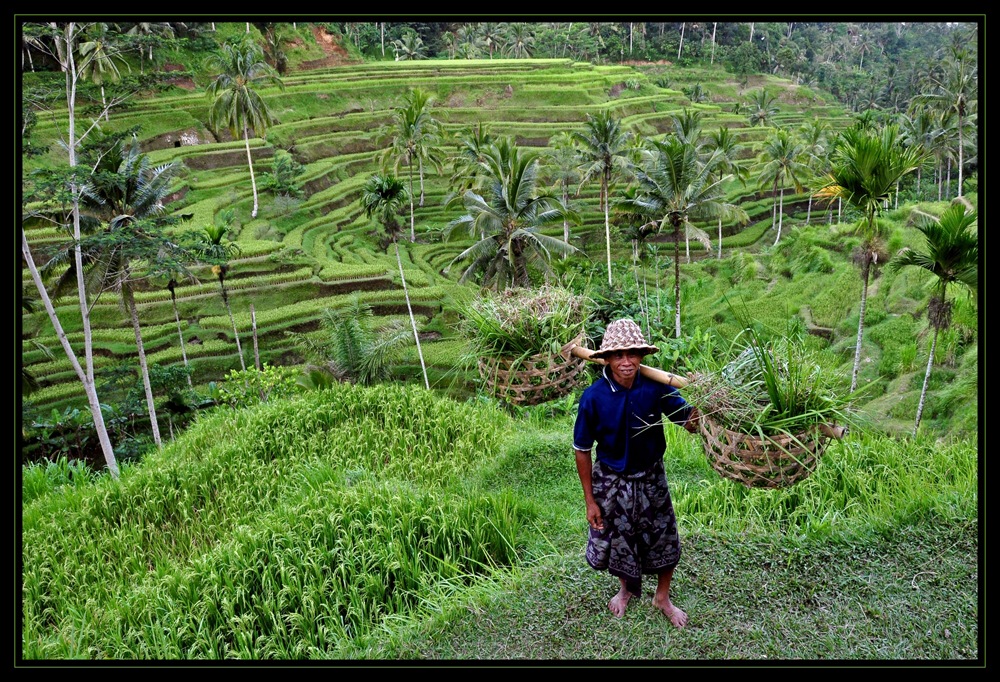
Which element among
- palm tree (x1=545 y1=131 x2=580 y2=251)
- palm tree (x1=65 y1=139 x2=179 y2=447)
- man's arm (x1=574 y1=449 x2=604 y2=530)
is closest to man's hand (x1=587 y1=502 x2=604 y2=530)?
man's arm (x1=574 y1=449 x2=604 y2=530)

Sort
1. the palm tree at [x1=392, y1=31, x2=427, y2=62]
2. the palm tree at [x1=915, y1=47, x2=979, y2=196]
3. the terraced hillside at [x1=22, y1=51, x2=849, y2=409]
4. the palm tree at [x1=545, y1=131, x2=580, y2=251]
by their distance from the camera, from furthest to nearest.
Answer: the palm tree at [x1=392, y1=31, x2=427, y2=62]
the palm tree at [x1=545, y1=131, x2=580, y2=251]
the palm tree at [x1=915, y1=47, x2=979, y2=196]
the terraced hillside at [x1=22, y1=51, x2=849, y2=409]

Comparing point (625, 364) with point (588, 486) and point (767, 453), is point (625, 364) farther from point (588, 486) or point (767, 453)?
point (767, 453)

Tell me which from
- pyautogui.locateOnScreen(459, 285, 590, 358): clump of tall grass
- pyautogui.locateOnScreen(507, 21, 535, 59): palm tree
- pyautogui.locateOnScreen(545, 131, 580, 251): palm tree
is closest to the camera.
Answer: pyautogui.locateOnScreen(459, 285, 590, 358): clump of tall grass

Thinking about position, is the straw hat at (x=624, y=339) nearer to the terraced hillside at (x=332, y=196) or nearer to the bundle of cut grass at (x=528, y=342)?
the bundle of cut grass at (x=528, y=342)

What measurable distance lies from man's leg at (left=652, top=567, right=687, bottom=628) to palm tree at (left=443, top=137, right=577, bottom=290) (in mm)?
9317

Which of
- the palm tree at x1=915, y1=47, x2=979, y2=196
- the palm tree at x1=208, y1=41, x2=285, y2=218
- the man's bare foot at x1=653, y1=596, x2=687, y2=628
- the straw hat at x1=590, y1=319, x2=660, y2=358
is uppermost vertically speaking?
the palm tree at x1=208, y1=41, x2=285, y2=218

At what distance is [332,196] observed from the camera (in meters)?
24.2

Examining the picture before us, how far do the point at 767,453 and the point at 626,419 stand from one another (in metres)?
0.64

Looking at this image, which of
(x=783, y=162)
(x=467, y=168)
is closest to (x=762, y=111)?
(x=783, y=162)

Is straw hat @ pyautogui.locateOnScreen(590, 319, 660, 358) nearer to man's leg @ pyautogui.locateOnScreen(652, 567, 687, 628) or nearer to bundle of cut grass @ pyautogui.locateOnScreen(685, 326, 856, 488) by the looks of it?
bundle of cut grass @ pyautogui.locateOnScreen(685, 326, 856, 488)

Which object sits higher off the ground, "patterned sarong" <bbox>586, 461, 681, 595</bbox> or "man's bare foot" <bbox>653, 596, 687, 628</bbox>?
"patterned sarong" <bbox>586, 461, 681, 595</bbox>

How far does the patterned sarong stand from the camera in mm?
2836
